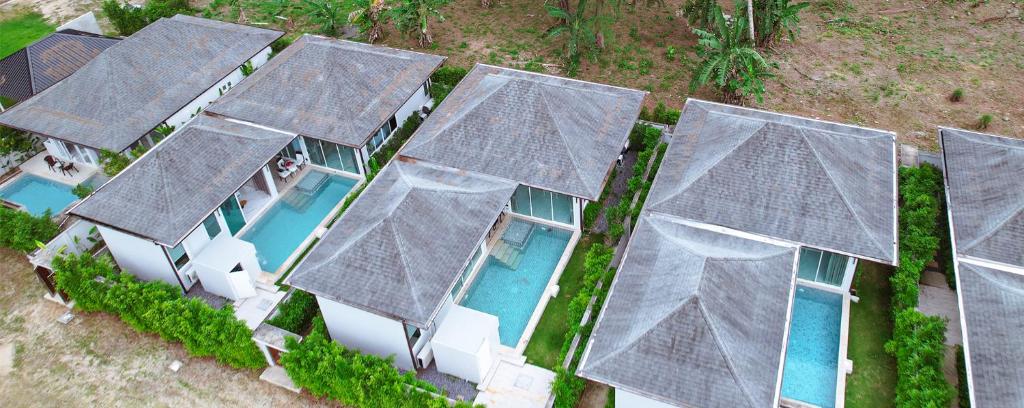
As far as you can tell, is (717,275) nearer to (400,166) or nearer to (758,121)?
(758,121)

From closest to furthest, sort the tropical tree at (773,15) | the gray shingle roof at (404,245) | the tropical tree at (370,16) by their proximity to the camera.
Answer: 1. the gray shingle roof at (404,245)
2. the tropical tree at (773,15)
3. the tropical tree at (370,16)

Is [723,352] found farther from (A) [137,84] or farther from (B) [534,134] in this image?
(A) [137,84]

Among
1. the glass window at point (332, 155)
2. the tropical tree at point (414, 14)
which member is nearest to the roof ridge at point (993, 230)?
the glass window at point (332, 155)

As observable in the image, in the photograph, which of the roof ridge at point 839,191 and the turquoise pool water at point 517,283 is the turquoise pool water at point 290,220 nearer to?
the turquoise pool water at point 517,283

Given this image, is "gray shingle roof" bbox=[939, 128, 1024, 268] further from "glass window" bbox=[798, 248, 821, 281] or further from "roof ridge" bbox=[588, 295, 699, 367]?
"roof ridge" bbox=[588, 295, 699, 367]

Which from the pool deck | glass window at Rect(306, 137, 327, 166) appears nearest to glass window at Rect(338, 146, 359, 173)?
the pool deck

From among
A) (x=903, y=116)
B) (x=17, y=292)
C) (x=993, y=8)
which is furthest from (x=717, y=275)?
(x=993, y=8)

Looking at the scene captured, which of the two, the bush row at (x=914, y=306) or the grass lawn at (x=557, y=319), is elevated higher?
the bush row at (x=914, y=306)
